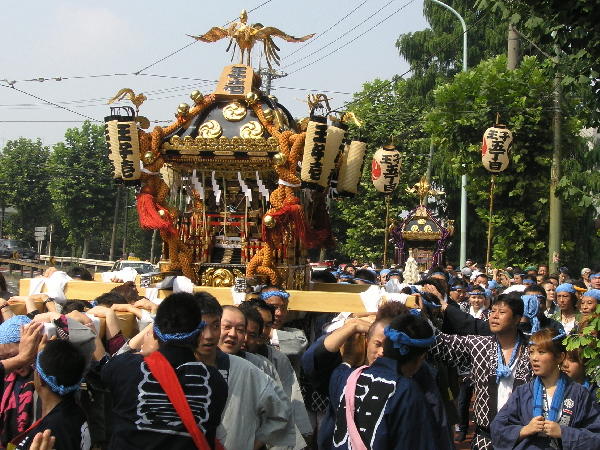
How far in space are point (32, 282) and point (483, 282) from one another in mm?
8814

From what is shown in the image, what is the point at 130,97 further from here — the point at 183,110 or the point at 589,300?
the point at 589,300

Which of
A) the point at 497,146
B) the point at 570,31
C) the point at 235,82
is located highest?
the point at 497,146

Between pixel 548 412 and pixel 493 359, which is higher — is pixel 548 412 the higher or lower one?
the lower one

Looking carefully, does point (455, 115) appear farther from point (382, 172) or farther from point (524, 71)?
point (382, 172)

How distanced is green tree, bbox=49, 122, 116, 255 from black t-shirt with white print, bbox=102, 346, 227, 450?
45.1 meters

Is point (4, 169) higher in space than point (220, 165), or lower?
higher

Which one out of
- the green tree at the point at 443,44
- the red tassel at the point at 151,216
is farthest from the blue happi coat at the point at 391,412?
the green tree at the point at 443,44

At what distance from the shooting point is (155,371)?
3.97 metres

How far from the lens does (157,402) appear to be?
3945 millimetres

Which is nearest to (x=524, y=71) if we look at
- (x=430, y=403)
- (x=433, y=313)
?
(x=433, y=313)

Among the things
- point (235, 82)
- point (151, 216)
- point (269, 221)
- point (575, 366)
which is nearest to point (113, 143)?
point (151, 216)

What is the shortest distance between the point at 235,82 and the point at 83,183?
129 feet

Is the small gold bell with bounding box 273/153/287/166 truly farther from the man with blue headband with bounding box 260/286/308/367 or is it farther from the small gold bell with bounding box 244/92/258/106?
the man with blue headband with bounding box 260/286/308/367

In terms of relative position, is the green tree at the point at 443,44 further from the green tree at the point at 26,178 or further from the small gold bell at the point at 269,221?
the small gold bell at the point at 269,221
